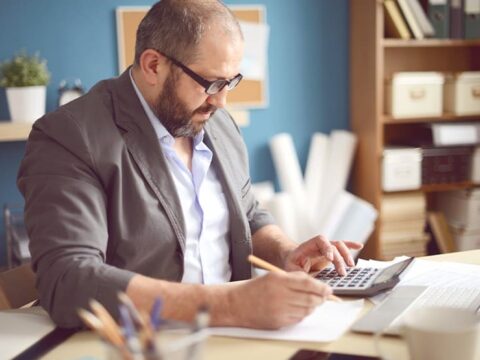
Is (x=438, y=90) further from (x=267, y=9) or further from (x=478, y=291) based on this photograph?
(x=478, y=291)

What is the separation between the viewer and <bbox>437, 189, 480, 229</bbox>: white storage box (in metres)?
3.53

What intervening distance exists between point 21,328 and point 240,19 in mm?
2451

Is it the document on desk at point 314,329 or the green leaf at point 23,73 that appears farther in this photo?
the green leaf at point 23,73

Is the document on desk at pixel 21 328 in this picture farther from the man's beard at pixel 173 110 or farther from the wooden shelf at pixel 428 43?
the wooden shelf at pixel 428 43

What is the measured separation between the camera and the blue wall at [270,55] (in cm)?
310

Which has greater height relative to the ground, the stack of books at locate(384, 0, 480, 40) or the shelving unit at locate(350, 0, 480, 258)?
the stack of books at locate(384, 0, 480, 40)

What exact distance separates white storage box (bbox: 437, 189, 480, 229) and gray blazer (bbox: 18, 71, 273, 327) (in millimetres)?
2214

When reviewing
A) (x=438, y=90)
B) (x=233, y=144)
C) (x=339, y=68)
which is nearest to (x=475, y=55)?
(x=438, y=90)

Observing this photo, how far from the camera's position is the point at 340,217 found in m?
3.42

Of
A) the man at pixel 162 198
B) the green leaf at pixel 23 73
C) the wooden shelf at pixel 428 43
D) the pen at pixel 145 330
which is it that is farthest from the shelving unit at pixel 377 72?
the pen at pixel 145 330

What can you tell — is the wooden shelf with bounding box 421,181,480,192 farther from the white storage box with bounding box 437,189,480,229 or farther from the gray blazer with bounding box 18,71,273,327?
the gray blazer with bounding box 18,71,273,327

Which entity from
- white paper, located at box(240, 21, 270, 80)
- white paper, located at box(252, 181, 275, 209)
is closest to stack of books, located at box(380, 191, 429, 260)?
white paper, located at box(252, 181, 275, 209)

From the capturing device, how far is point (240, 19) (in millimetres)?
3361

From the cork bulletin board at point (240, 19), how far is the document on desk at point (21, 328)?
2.04m
